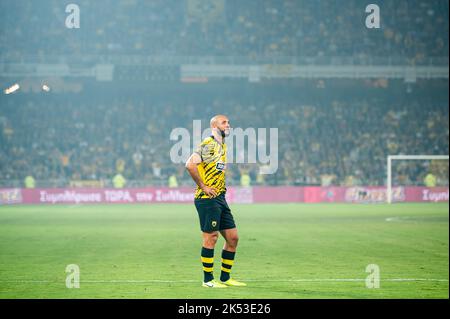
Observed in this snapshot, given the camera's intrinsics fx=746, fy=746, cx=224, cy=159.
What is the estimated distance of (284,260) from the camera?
49.2ft

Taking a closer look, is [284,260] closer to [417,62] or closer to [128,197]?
[128,197]

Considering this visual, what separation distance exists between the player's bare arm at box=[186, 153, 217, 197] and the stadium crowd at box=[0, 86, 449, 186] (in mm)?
32973

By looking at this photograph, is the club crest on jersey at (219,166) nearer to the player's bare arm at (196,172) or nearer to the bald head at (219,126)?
the player's bare arm at (196,172)

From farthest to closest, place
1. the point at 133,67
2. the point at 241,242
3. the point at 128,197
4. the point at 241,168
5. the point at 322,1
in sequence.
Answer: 1. the point at 322,1
2. the point at 133,67
3. the point at 241,168
4. the point at 128,197
5. the point at 241,242

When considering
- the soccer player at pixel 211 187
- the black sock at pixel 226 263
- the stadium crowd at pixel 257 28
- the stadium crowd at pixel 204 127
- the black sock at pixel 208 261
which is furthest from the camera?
the stadium crowd at pixel 257 28

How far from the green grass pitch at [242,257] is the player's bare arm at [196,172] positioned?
1.42m

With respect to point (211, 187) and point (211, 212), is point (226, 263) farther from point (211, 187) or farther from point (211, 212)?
point (211, 187)

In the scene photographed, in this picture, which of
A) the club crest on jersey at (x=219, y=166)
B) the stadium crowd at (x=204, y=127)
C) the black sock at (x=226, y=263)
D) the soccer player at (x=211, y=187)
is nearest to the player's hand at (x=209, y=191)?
the soccer player at (x=211, y=187)

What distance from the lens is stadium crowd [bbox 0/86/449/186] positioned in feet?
152

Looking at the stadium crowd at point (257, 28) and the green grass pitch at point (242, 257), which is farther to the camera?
the stadium crowd at point (257, 28)

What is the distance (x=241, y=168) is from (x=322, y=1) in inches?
588

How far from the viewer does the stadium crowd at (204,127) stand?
46250 mm

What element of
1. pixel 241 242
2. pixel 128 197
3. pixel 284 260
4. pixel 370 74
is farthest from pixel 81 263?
pixel 370 74
